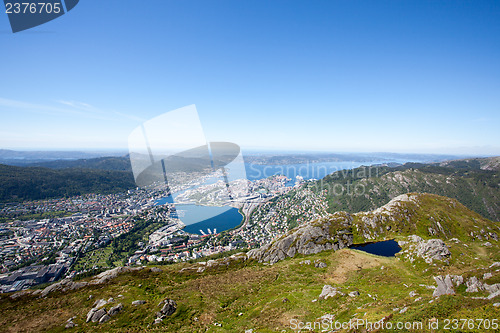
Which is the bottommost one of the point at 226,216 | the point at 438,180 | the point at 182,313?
the point at 226,216

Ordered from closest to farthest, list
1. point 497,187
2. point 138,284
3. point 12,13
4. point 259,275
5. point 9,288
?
1. point 12,13
2. point 138,284
3. point 259,275
4. point 9,288
5. point 497,187

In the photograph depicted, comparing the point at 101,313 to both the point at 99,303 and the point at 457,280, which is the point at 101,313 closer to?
the point at 99,303

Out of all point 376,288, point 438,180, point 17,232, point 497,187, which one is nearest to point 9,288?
point 17,232

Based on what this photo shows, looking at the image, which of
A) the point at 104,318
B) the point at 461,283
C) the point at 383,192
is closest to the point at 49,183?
the point at 104,318

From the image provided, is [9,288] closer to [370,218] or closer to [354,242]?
[354,242]

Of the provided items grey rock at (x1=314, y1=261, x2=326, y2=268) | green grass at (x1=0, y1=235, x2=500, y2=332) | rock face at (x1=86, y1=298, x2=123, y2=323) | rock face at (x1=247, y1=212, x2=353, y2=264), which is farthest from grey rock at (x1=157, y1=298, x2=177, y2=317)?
grey rock at (x1=314, y1=261, x2=326, y2=268)

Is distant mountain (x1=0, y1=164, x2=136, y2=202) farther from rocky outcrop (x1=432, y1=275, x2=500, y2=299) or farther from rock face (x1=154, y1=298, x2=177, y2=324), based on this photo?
rocky outcrop (x1=432, y1=275, x2=500, y2=299)

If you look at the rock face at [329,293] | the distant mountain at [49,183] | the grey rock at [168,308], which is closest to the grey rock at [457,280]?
the rock face at [329,293]

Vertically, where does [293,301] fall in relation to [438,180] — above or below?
above

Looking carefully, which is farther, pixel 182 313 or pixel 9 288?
pixel 9 288
